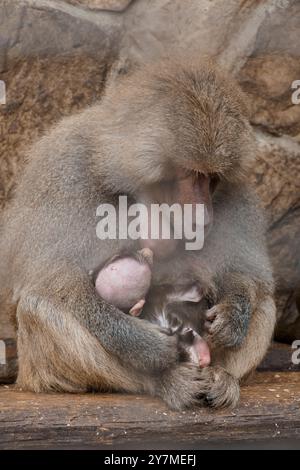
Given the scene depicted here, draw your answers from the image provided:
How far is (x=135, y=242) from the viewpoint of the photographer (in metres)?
4.05

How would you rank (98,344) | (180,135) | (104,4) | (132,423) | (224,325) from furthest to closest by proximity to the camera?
(104,4) < (224,325) < (98,344) < (180,135) < (132,423)

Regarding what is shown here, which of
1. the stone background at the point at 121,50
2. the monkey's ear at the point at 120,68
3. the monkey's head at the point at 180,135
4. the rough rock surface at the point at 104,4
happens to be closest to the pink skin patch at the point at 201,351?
the monkey's head at the point at 180,135

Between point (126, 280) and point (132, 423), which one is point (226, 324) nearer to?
point (126, 280)

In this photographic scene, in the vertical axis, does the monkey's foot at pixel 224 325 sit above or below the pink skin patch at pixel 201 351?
above

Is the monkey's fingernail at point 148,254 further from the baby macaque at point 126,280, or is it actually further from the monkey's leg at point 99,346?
the monkey's leg at point 99,346

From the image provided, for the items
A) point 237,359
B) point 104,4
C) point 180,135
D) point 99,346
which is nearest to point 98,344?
point 99,346

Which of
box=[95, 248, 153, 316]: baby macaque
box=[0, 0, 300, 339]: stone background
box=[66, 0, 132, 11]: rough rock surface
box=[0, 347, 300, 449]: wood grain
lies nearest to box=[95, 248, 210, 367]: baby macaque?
box=[95, 248, 153, 316]: baby macaque

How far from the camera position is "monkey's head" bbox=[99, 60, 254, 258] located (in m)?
3.80

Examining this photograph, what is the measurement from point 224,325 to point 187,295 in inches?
8.5

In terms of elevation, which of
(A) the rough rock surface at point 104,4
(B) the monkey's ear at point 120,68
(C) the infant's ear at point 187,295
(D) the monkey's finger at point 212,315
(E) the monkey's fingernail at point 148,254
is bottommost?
(D) the monkey's finger at point 212,315

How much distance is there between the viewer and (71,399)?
3895mm

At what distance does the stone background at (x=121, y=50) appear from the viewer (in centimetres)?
465

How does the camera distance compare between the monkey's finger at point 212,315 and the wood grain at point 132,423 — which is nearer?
the wood grain at point 132,423

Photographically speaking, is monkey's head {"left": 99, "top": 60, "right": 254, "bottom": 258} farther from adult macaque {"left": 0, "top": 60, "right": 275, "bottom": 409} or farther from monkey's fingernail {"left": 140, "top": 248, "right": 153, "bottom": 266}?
monkey's fingernail {"left": 140, "top": 248, "right": 153, "bottom": 266}
